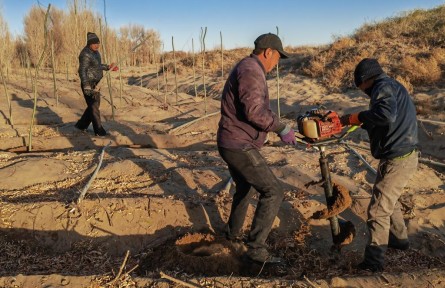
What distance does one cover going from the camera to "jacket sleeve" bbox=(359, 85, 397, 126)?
3.09 m

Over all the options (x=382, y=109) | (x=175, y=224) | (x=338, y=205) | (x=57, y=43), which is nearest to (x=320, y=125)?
(x=382, y=109)

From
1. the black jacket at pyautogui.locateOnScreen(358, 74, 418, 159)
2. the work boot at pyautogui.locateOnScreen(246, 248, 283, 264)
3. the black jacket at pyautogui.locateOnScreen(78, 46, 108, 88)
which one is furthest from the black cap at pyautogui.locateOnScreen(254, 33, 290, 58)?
the black jacket at pyautogui.locateOnScreen(78, 46, 108, 88)

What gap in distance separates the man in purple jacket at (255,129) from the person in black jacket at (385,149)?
0.68 metres

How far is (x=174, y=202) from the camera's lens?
4211mm

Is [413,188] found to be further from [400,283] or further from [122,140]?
[122,140]

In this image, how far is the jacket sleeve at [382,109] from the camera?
10.1 ft

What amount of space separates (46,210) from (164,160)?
2179 mm

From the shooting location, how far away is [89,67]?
7.66 m

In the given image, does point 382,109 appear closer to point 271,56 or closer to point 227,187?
point 271,56

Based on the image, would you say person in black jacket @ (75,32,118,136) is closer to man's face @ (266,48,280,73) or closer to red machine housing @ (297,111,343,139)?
man's face @ (266,48,280,73)

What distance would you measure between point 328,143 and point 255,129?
0.63 meters

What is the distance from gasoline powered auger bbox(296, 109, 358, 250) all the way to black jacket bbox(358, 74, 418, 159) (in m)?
0.22

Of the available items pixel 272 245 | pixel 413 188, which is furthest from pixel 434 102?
pixel 272 245

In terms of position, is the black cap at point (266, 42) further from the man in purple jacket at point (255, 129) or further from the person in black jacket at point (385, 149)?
the person in black jacket at point (385, 149)
